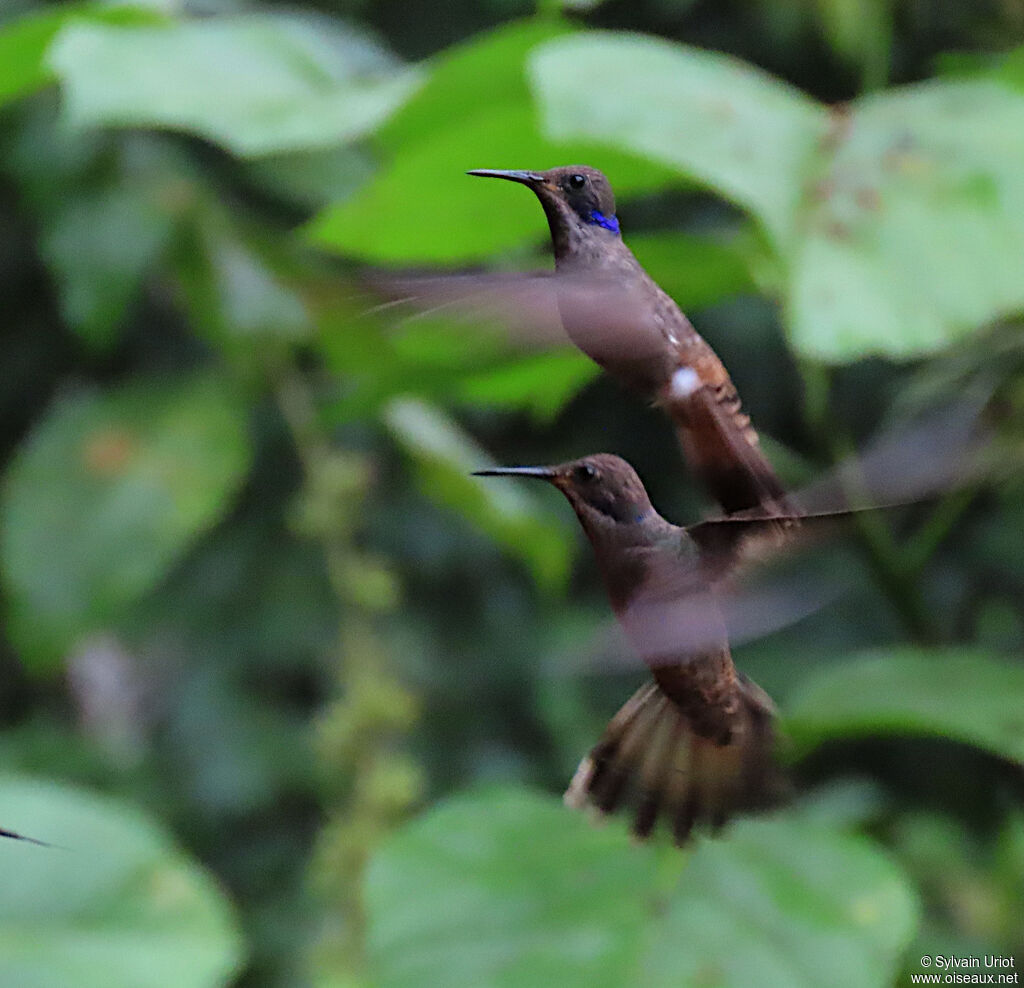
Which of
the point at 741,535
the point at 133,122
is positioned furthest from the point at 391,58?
the point at 741,535

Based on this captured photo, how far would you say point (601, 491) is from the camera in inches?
8.7

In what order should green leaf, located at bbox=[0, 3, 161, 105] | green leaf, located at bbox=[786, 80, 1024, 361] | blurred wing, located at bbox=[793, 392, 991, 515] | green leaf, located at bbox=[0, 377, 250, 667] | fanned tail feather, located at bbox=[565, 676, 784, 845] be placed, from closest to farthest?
blurred wing, located at bbox=[793, 392, 991, 515] → fanned tail feather, located at bbox=[565, 676, 784, 845] → green leaf, located at bbox=[786, 80, 1024, 361] → green leaf, located at bbox=[0, 3, 161, 105] → green leaf, located at bbox=[0, 377, 250, 667]

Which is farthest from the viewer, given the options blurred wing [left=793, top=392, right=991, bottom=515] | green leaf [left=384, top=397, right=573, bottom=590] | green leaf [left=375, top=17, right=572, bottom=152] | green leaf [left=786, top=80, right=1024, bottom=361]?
green leaf [left=384, top=397, right=573, bottom=590]

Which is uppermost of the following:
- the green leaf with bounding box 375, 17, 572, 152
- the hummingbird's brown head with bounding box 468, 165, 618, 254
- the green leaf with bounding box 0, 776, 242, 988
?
the hummingbird's brown head with bounding box 468, 165, 618, 254

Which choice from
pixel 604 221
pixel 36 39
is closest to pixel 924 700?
pixel 604 221

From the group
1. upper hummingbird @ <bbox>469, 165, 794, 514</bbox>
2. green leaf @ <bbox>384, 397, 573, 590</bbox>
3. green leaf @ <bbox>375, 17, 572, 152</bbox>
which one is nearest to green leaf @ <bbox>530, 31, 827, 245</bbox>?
green leaf @ <bbox>375, 17, 572, 152</bbox>

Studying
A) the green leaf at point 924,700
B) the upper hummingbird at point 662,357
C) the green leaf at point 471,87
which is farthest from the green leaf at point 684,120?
A: the green leaf at point 924,700

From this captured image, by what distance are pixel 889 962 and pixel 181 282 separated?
36.6 inches

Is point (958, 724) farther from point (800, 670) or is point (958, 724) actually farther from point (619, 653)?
point (800, 670)

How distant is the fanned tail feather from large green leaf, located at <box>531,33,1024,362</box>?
0.13 metres

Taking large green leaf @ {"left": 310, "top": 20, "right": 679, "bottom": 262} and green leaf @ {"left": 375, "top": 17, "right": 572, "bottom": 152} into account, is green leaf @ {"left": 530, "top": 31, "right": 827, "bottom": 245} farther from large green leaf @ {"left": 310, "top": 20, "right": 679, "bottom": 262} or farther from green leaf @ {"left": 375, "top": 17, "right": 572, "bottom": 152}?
green leaf @ {"left": 375, "top": 17, "right": 572, "bottom": 152}

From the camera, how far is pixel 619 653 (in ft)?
0.67

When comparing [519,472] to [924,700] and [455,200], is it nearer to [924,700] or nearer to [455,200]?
[455,200]

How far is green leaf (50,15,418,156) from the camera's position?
2.46ft
